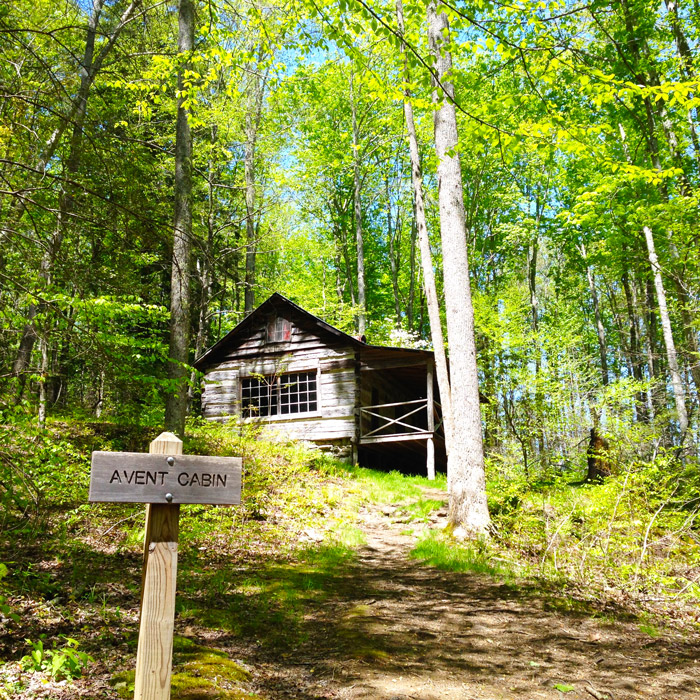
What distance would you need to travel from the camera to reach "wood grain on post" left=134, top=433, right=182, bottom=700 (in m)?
2.60

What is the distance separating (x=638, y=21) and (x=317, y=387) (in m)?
13.5

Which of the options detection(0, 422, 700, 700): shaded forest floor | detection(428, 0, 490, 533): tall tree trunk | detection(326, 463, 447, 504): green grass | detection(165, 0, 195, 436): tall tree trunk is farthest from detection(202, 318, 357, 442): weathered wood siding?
detection(0, 422, 700, 700): shaded forest floor

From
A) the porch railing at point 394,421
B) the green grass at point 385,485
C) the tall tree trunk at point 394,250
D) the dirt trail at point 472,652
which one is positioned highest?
the tall tree trunk at point 394,250

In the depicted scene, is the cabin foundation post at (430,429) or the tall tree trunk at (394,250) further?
the tall tree trunk at (394,250)

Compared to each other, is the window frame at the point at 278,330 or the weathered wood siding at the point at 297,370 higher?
the window frame at the point at 278,330

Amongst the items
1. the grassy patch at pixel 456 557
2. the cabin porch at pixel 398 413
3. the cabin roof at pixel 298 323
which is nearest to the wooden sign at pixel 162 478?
the grassy patch at pixel 456 557

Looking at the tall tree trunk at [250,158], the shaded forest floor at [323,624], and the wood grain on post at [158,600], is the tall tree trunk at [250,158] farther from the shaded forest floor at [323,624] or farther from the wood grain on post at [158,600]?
the wood grain on post at [158,600]

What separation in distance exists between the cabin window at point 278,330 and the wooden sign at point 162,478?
15083 millimetres

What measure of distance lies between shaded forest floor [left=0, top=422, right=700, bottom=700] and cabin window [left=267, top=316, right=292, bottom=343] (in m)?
10.4

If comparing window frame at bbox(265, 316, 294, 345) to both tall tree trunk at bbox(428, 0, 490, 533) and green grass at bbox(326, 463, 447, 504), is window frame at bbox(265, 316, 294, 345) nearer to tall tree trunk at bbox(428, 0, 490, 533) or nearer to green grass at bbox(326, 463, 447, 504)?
green grass at bbox(326, 463, 447, 504)

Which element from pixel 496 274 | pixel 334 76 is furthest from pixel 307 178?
pixel 496 274

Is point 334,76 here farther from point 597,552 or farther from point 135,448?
point 597,552

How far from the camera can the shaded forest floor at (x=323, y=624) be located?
343cm

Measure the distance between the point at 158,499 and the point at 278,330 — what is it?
50.9 feet
